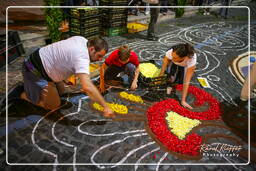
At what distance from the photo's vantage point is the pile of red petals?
3215 mm

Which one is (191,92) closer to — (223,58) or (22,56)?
(223,58)

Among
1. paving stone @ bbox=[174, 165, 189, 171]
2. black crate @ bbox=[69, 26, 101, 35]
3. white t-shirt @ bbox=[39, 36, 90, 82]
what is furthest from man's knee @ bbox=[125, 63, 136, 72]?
black crate @ bbox=[69, 26, 101, 35]

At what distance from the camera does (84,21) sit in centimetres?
653

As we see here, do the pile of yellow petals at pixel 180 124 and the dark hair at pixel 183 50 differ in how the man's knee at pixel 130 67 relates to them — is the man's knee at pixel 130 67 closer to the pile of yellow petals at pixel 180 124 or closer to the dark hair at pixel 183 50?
the dark hair at pixel 183 50

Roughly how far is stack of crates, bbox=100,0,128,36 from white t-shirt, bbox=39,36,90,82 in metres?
4.50

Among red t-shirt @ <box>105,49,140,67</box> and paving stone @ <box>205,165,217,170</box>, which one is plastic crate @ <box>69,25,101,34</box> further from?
paving stone @ <box>205,165,217,170</box>

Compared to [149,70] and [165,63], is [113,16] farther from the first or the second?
[165,63]

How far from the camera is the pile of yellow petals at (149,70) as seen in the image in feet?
15.7

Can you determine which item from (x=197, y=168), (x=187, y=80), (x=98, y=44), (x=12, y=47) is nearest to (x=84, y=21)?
(x=12, y=47)

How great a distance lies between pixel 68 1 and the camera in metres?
8.34

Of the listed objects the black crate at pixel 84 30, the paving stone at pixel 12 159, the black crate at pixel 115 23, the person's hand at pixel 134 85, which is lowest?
the paving stone at pixel 12 159

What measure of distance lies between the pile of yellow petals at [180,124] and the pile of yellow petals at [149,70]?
121 cm

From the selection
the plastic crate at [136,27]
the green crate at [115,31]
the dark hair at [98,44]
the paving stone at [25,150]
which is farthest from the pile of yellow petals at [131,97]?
the plastic crate at [136,27]

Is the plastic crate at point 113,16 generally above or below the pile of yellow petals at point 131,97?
above
